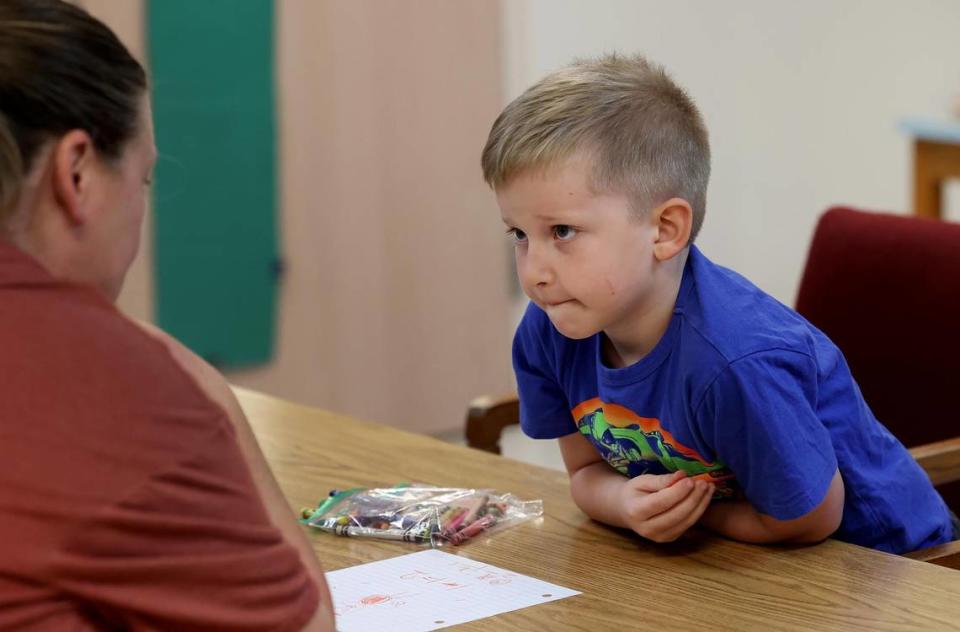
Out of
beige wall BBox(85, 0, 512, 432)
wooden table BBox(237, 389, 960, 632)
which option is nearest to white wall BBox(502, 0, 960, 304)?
beige wall BBox(85, 0, 512, 432)

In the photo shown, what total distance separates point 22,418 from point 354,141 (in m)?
3.20

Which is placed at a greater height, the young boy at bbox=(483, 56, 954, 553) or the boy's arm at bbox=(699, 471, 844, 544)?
the young boy at bbox=(483, 56, 954, 553)

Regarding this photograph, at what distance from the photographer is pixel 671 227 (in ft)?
4.66

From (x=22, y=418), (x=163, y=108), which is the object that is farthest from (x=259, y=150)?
(x=22, y=418)

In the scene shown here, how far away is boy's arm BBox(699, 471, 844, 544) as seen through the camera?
1.33 meters

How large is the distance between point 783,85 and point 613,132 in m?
3.79

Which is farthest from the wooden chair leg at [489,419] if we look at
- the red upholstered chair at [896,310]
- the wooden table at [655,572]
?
the red upholstered chair at [896,310]

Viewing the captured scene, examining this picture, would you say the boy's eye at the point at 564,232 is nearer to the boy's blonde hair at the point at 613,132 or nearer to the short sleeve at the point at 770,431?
the boy's blonde hair at the point at 613,132

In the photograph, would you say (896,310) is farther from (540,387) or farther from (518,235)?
(518,235)

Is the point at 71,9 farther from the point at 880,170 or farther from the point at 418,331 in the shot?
the point at 880,170

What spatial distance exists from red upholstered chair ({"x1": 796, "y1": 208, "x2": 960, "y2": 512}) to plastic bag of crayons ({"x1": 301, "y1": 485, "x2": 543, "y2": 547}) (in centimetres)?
77

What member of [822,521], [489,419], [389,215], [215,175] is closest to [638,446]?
[822,521]

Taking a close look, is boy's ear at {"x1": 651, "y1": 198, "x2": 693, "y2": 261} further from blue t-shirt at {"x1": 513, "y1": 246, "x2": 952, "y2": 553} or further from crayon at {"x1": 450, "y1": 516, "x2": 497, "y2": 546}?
crayon at {"x1": 450, "y1": 516, "x2": 497, "y2": 546}

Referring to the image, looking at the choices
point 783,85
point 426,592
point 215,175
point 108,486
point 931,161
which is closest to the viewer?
point 108,486
